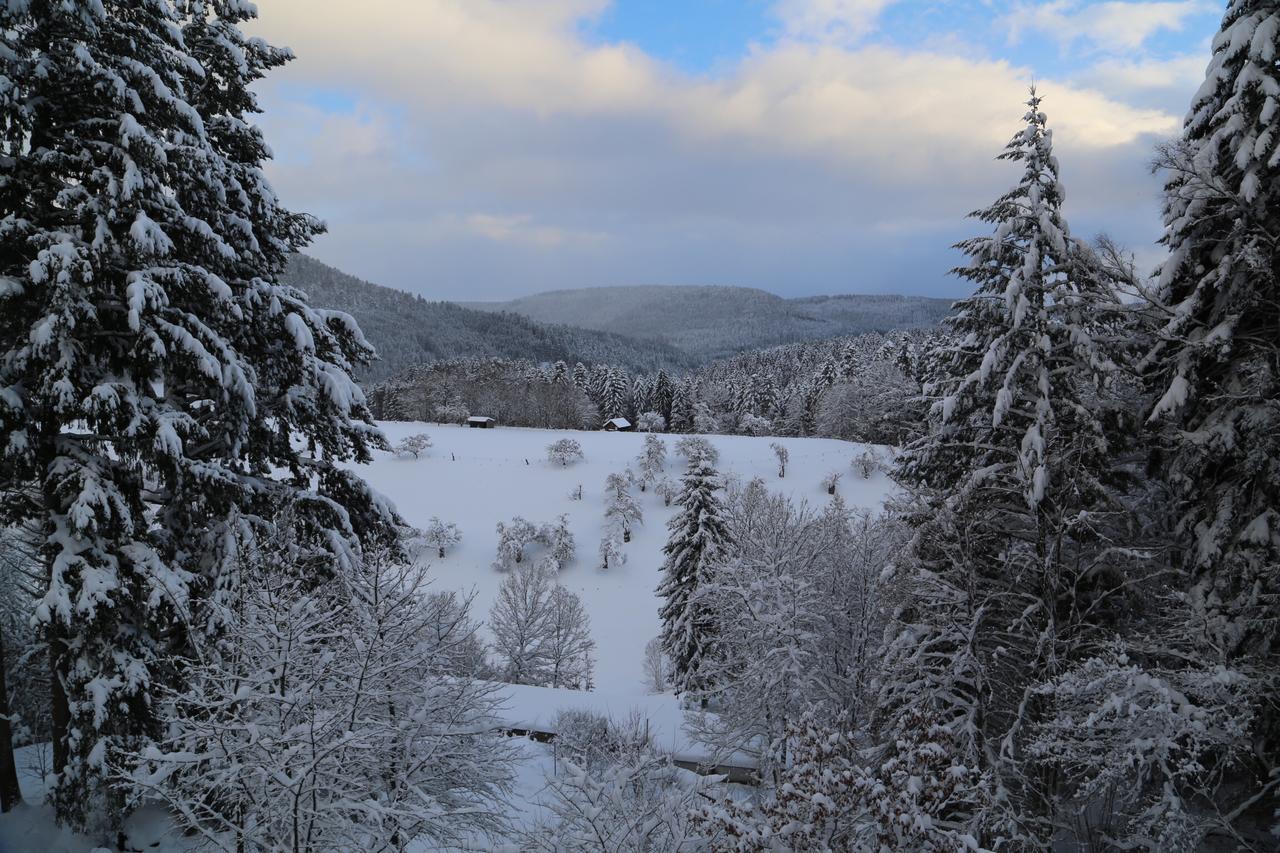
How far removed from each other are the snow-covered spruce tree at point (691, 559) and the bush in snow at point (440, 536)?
25081 mm

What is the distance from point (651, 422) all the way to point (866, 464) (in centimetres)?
3490

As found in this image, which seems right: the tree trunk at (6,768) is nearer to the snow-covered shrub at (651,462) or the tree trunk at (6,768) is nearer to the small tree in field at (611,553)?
the small tree in field at (611,553)

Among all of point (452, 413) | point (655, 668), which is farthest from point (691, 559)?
point (452, 413)

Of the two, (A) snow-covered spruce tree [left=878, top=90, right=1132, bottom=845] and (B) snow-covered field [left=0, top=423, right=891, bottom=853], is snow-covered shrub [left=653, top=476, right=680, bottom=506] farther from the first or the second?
(A) snow-covered spruce tree [left=878, top=90, right=1132, bottom=845]

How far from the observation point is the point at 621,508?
1945 inches

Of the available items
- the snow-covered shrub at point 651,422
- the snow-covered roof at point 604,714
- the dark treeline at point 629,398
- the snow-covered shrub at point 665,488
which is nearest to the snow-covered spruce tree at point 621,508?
the snow-covered shrub at point 665,488

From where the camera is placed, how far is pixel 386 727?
671 cm

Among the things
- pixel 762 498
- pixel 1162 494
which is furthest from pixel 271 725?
pixel 762 498

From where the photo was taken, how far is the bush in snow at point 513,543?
1769 inches

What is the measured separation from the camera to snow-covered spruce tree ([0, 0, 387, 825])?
25.3 ft

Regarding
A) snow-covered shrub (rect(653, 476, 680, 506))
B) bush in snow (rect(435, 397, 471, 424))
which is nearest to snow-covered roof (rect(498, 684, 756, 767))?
snow-covered shrub (rect(653, 476, 680, 506))

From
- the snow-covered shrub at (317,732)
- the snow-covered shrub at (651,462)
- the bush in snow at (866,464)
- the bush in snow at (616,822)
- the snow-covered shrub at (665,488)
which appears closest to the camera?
the snow-covered shrub at (317,732)

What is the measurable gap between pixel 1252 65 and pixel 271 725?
46.9 ft

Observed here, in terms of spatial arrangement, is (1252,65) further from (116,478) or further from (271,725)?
(116,478)
